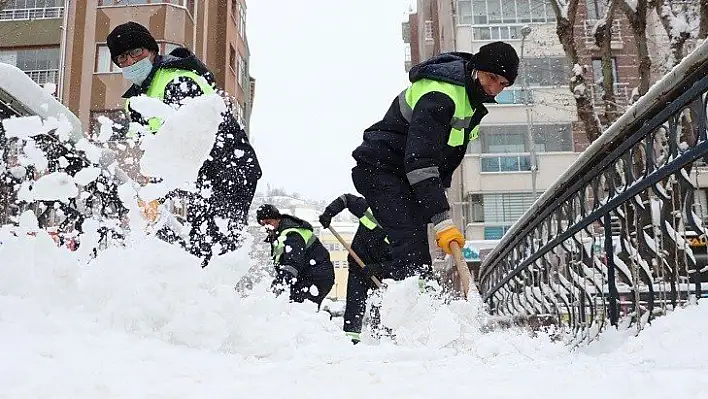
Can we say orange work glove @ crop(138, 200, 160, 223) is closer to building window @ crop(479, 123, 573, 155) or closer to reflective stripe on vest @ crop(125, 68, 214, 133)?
reflective stripe on vest @ crop(125, 68, 214, 133)

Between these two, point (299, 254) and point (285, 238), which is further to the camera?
point (285, 238)

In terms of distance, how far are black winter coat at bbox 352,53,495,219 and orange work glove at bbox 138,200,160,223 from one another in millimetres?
1201

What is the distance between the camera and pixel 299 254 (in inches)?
260

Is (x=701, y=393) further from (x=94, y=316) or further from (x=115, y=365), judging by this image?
(x=94, y=316)

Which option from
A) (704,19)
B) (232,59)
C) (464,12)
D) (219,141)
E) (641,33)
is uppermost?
(464,12)

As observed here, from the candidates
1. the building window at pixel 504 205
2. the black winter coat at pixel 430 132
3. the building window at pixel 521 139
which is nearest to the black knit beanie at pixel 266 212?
the black winter coat at pixel 430 132

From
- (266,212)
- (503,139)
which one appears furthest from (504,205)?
(266,212)

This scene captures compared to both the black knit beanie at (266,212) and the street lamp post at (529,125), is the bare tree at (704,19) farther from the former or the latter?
the street lamp post at (529,125)

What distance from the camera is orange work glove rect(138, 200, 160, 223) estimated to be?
12.3 feet

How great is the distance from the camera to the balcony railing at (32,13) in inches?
945

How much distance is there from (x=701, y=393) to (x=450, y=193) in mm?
31255

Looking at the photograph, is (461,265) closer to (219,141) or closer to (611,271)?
(611,271)

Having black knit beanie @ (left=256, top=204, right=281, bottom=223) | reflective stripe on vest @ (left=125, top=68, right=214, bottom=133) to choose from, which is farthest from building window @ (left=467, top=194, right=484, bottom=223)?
reflective stripe on vest @ (left=125, top=68, right=214, bottom=133)

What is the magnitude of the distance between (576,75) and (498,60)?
652cm
